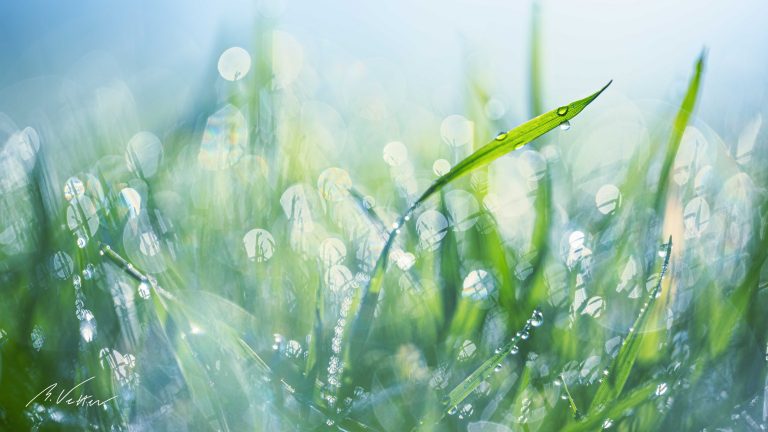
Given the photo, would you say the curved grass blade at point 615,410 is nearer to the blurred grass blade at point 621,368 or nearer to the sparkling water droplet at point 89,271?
→ the blurred grass blade at point 621,368

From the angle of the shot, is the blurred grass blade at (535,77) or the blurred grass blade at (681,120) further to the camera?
the blurred grass blade at (535,77)

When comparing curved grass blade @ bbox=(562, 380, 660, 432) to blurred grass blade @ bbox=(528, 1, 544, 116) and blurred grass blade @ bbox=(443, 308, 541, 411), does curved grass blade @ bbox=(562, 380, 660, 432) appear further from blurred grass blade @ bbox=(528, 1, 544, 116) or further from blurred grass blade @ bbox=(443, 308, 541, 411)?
blurred grass blade @ bbox=(528, 1, 544, 116)

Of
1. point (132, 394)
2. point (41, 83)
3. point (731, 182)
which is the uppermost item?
point (41, 83)

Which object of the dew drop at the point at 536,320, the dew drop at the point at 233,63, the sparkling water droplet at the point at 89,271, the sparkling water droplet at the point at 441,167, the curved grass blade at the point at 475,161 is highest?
the dew drop at the point at 233,63

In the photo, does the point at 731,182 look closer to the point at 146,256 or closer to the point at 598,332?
the point at 598,332

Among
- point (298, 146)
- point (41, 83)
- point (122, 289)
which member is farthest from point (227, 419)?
point (41, 83)
